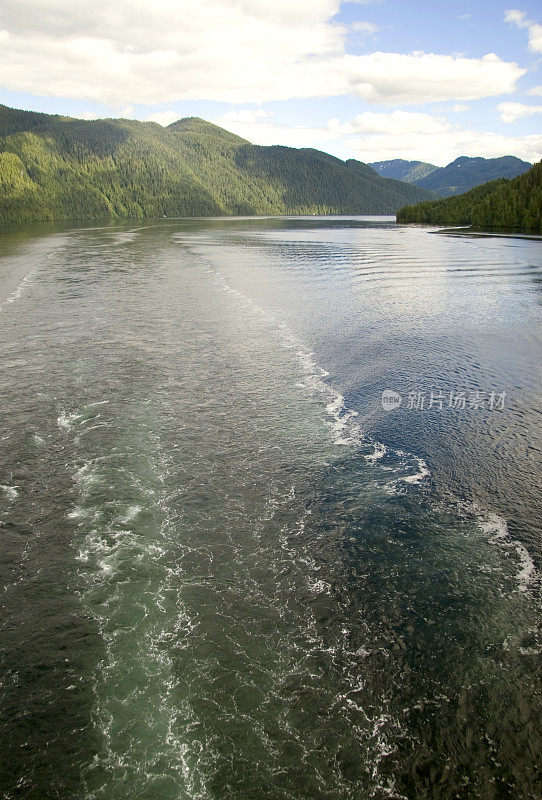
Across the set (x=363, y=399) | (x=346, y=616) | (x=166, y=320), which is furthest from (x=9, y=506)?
(x=166, y=320)

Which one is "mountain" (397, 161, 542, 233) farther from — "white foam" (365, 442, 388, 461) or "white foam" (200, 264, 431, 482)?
"white foam" (365, 442, 388, 461)

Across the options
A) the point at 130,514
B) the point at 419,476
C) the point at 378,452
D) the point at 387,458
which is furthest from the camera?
the point at 378,452

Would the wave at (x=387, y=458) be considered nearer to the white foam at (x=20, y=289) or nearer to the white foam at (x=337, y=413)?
the white foam at (x=337, y=413)

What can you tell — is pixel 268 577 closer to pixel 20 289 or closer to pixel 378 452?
pixel 378 452

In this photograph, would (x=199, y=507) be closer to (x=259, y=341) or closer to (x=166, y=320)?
(x=259, y=341)

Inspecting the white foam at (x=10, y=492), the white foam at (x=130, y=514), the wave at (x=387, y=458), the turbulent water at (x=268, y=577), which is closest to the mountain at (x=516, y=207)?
the turbulent water at (x=268, y=577)

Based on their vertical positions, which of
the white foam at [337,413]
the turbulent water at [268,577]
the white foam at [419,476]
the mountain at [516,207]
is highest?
the mountain at [516,207]

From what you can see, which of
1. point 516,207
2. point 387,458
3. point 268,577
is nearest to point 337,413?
point 387,458

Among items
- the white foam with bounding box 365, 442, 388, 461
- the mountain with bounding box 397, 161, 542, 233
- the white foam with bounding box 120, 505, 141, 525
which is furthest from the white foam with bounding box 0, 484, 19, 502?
the mountain with bounding box 397, 161, 542, 233
